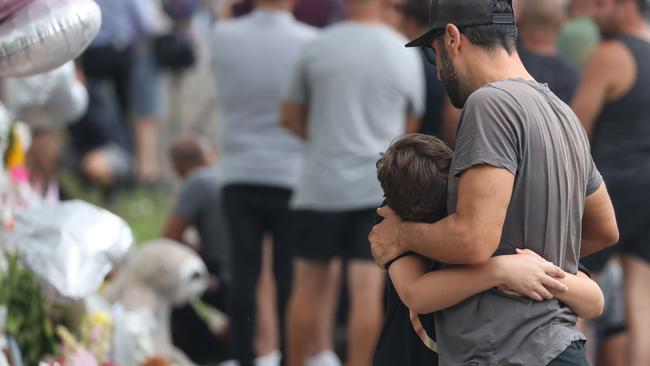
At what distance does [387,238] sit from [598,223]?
1.87 ft

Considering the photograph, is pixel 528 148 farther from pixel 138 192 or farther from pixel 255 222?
pixel 138 192

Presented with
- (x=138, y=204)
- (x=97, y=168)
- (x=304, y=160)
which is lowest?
(x=138, y=204)

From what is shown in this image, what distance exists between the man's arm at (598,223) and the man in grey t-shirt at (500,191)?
0.13 metres

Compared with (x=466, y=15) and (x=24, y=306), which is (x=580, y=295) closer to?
(x=466, y=15)

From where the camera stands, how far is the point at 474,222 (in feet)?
10.4

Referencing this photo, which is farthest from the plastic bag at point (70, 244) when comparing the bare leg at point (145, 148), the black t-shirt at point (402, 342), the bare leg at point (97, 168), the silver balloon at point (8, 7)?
the bare leg at point (145, 148)

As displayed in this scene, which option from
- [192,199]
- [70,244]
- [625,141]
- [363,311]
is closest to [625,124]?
[625,141]

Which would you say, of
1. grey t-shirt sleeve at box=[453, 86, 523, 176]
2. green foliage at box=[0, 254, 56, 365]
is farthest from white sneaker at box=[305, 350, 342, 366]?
grey t-shirt sleeve at box=[453, 86, 523, 176]

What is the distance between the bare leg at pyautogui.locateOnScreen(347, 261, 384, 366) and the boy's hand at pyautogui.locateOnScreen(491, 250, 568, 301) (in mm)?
2569

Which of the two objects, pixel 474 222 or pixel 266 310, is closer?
pixel 474 222

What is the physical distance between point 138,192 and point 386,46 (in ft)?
15.9

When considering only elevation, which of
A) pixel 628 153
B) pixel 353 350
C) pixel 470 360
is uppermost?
pixel 470 360

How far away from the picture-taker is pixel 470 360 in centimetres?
328

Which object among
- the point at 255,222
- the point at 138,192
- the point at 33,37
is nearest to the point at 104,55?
the point at 138,192
